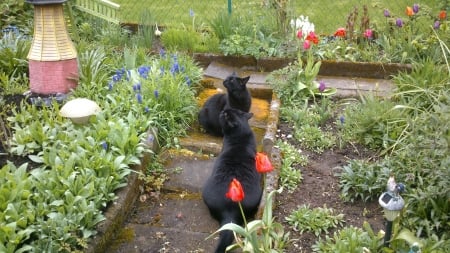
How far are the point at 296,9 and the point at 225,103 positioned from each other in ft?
17.3

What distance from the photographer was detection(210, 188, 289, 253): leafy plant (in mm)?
2955

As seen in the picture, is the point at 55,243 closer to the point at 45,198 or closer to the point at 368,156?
the point at 45,198

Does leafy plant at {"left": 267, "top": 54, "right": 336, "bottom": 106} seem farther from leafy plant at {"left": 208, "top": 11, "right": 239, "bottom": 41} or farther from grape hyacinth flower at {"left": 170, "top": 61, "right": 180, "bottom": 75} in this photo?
leafy plant at {"left": 208, "top": 11, "right": 239, "bottom": 41}

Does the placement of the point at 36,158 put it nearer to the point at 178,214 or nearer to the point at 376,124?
the point at 178,214

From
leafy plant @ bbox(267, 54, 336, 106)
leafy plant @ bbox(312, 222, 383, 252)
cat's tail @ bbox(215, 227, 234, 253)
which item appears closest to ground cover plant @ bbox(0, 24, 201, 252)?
cat's tail @ bbox(215, 227, 234, 253)

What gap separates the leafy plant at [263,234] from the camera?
9.70ft

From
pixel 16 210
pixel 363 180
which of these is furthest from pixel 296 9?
pixel 16 210

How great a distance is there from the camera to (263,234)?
10.6 ft

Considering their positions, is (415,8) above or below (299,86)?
above

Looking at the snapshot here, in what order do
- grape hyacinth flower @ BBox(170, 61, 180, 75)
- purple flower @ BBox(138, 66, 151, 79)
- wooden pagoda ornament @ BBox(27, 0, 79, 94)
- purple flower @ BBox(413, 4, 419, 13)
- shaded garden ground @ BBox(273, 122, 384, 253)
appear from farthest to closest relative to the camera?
purple flower @ BBox(413, 4, 419, 13) < grape hyacinth flower @ BBox(170, 61, 180, 75) < purple flower @ BBox(138, 66, 151, 79) < wooden pagoda ornament @ BBox(27, 0, 79, 94) < shaded garden ground @ BBox(273, 122, 384, 253)

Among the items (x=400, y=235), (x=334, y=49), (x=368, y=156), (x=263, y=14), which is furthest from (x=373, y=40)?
(x=400, y=235)

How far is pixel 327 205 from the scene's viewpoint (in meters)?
4.03

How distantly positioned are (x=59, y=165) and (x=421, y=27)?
234 inches

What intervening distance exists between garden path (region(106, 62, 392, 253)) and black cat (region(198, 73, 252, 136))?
0.50 feet
